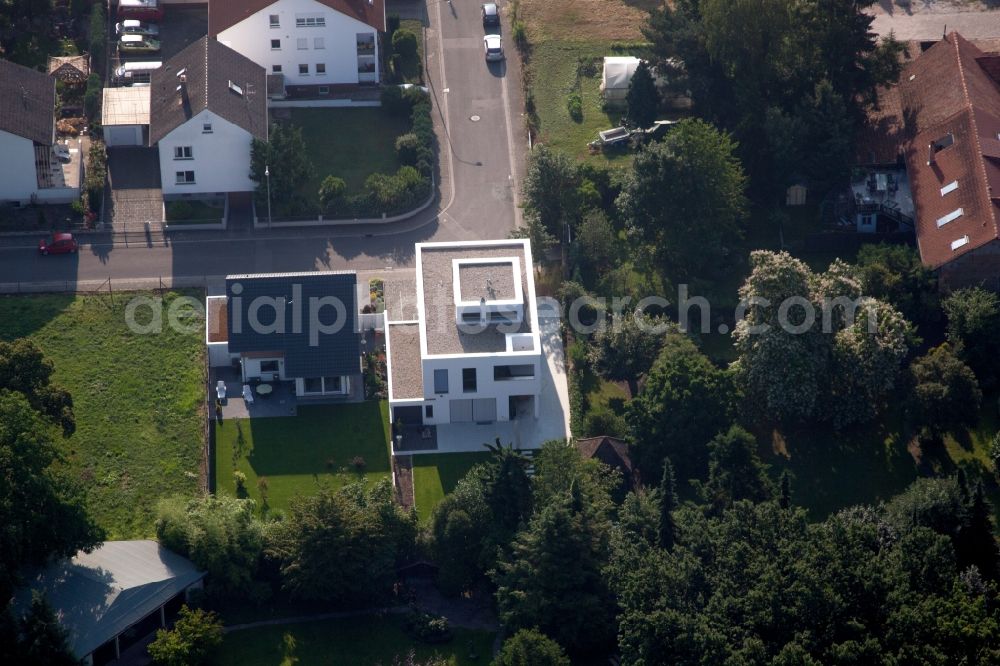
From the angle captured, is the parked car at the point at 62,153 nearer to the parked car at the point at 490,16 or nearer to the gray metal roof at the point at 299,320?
the gray metal roof at the point at 299,320

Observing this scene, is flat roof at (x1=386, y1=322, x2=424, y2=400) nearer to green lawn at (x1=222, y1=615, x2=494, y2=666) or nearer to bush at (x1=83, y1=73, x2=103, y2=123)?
green lawn at (x1=222, y1=615, x2=494, y2=666)

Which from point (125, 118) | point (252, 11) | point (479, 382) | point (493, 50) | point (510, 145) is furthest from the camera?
point (493, 50)

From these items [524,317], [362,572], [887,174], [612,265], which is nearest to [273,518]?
[362,572]

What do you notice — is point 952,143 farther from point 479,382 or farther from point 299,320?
point 299,320

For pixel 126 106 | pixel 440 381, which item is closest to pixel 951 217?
pixel 440 381

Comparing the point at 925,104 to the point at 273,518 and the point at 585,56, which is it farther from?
the point at 273,518

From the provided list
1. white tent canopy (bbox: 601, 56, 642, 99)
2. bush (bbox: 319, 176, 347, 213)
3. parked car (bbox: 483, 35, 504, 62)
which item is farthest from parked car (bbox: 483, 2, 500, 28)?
bush (bbox: 319, 176, 347, 213)

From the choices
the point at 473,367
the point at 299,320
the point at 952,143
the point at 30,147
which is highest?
the point at 30,147
